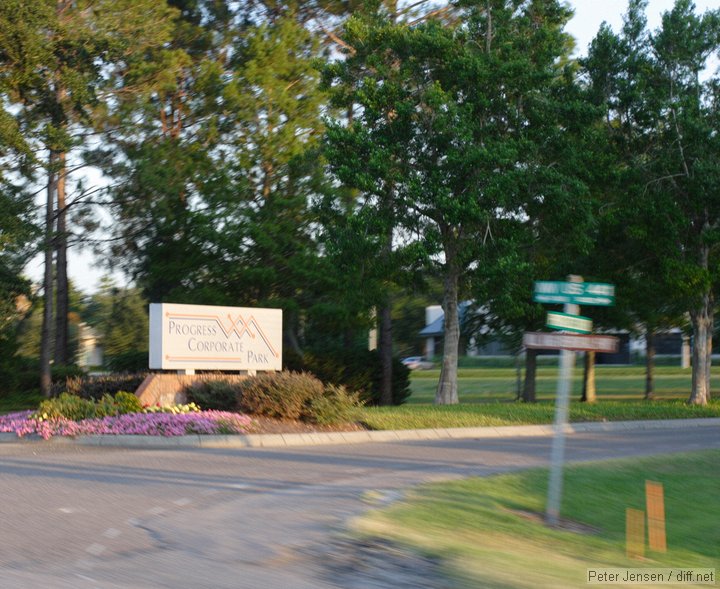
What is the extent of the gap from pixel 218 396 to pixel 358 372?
12775 mm

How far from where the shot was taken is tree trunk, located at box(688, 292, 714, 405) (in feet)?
95.1

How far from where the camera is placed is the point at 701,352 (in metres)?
29.1

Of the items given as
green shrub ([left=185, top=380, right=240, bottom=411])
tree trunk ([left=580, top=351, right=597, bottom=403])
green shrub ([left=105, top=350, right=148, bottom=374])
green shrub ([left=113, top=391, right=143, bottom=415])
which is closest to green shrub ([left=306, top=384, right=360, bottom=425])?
green shrub ([left=185, top=380, right=240, bottom=411])

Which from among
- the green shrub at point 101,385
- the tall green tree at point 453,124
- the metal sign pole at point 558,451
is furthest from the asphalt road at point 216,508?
the tall green tree at point 453,124

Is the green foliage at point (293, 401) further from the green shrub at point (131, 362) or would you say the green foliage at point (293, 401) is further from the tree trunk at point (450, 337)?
the green shrub at point (131, 362)

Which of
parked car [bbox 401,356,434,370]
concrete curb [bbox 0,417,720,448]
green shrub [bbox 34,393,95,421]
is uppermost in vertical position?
green shrub [bbox 34,393,95,421]

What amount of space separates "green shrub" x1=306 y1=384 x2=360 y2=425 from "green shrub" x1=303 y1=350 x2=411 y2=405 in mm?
12107

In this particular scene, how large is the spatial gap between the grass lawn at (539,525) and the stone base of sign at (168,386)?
10286 millimetres

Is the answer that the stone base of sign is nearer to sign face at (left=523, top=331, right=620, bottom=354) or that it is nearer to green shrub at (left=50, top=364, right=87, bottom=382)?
sign face at (left=523, top=331, right=620, bottom=354)

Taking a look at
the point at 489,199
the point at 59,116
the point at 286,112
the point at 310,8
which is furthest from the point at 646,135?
the point at 59,116

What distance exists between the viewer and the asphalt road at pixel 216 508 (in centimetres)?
698

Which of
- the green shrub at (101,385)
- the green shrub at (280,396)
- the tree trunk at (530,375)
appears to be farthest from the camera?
the tree trunk at (530,375)

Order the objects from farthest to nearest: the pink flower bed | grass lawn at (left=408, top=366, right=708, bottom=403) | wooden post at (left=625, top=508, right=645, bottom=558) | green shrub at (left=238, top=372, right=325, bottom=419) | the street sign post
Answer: grass lawn at (left=408, top=366, right=708, bottom=403), green shrub at (left=238, top=372, right=325, bottom=419), the pink flower bed, the street sign post, wooden post at (left=625, top=508, right=645, bottom=558)

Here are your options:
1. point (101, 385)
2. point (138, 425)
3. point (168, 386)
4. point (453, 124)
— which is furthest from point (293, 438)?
point (453, 124)
